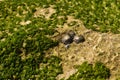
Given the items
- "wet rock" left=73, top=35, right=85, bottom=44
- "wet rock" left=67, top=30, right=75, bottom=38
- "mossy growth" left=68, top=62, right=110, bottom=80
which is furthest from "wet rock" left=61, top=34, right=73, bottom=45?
"mossy growth" left=68, top=62, right=110, bottom=80

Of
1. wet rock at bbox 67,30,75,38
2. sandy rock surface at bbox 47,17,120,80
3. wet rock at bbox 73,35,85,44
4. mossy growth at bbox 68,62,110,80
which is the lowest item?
mossy growth at bbox 68,62,110,80

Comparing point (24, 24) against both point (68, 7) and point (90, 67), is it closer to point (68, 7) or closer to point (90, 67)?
point (68, 7)

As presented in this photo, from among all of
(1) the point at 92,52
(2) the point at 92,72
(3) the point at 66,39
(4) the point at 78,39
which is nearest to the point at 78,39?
(4) the point at 78,39

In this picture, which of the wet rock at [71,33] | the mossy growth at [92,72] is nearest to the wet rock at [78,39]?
the wet rock at [71,33]

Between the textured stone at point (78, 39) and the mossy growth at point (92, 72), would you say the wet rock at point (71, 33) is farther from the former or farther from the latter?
the mossy growth at point (92, 72)

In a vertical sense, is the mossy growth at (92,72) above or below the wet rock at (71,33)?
below

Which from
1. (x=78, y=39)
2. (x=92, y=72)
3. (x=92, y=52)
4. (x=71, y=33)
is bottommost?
(x=92, y=72)

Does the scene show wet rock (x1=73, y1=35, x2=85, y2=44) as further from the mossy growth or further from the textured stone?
the mossy growth

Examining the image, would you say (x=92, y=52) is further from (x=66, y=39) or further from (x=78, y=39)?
(x=66, y=39)

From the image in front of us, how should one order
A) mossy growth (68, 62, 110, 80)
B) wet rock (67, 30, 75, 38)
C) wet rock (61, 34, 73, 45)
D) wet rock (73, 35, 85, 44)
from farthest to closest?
wet rock (67, 30, 75, 38)
wet rock (61, 34, 73, 45)
wet rock (73, 35, 85, 44)
mossy growth (68, 62, 110, 80)
